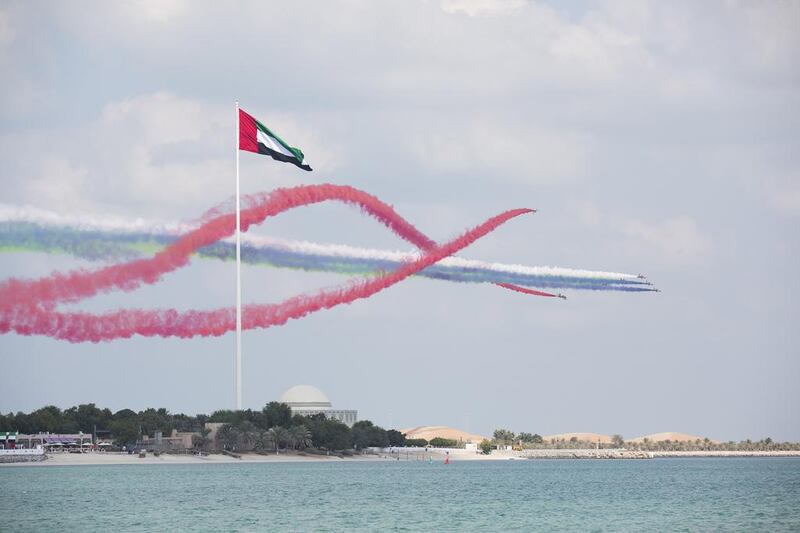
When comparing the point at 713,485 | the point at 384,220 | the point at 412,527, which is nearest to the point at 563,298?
the point at 384,220

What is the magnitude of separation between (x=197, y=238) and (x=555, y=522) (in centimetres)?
4090

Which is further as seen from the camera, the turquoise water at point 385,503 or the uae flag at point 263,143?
the uae flag at point 263,143

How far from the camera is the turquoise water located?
303 feet

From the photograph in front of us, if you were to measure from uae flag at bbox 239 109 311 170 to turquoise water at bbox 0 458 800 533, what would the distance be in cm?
3205

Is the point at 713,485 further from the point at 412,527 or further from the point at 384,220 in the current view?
the point at 412,527

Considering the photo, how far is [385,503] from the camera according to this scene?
114 metres

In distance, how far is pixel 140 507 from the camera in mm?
107375

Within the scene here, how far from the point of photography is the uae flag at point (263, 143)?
13488 cm

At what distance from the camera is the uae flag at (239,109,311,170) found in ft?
443

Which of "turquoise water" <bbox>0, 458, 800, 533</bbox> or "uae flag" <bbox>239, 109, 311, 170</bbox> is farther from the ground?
"uae flag" <bbox>239, 109, 311, 170</bbox>

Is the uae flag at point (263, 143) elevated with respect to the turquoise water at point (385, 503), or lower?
elevated

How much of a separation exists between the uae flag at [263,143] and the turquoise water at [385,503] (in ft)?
105

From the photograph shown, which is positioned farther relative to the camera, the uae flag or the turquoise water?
the uae flag

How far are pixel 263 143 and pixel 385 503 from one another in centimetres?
4064
